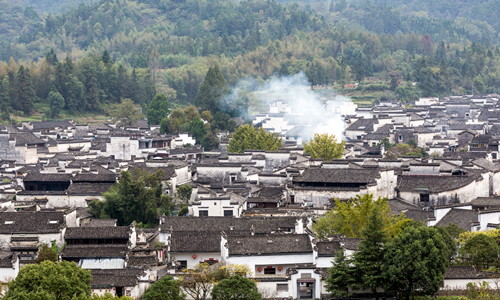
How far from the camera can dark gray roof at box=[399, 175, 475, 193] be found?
1582 inches

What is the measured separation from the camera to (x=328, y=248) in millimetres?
28297

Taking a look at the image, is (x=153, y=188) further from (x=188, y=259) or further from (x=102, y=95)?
(x=102, y=95)

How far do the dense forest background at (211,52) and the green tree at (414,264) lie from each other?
170 feet

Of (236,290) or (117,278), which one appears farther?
(117,278)

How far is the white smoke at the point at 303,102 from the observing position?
70.1m

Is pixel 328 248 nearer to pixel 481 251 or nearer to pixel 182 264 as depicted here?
pixel 481 251

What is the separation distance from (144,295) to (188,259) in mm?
5537

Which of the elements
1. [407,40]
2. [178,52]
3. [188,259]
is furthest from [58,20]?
[188,259]

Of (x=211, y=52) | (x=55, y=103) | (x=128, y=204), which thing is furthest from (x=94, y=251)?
(x=211, y=52)

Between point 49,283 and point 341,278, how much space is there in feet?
32.5

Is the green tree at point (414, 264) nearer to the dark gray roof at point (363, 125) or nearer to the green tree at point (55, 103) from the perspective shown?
the dark gray roof at point (363, 125)

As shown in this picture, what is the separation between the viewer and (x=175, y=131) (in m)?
65.6

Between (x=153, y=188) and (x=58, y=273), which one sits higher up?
(x=153, y=188)

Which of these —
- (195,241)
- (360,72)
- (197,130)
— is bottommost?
(195,241)
